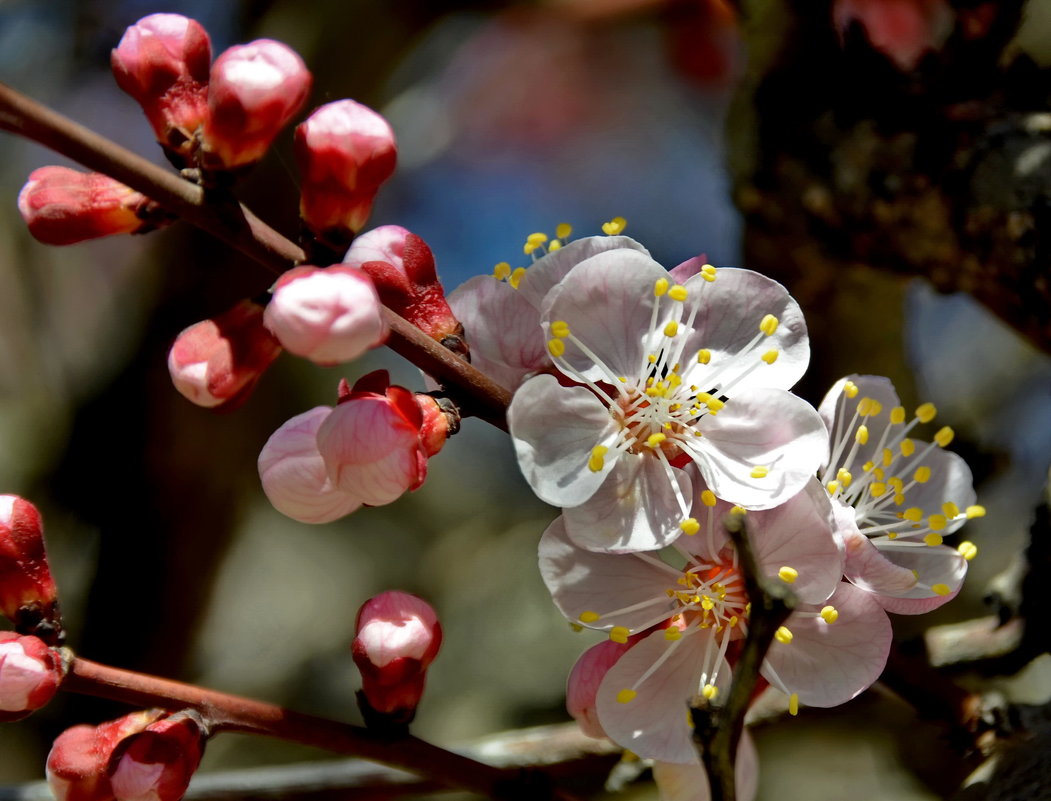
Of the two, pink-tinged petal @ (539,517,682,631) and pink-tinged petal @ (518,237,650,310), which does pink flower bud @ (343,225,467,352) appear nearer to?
pink-tinged petal @ (518,237,650,310)

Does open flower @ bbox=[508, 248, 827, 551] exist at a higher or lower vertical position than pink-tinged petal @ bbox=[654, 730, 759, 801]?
higher

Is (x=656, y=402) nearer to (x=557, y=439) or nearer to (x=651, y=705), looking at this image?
(x=557, y=439)

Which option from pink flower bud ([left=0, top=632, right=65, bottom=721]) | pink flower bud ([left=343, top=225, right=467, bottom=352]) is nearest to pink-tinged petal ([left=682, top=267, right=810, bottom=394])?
pink flower bud ([left=343, top=225, right=467, bottom=352])

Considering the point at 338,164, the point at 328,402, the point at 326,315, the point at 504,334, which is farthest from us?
the point at 328,402

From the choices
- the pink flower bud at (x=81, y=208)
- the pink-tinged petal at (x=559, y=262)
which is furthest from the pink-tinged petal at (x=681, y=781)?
the pink flower bud at (x=81, y=208)

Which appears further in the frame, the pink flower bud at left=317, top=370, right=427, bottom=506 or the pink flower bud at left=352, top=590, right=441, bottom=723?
the pink flower bud at left=352, top=590, right=441, bottom=723

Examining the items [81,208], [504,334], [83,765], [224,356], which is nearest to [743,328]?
[504,334]

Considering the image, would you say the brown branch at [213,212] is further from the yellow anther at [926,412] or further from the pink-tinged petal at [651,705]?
the yellow anther at [926,412]
